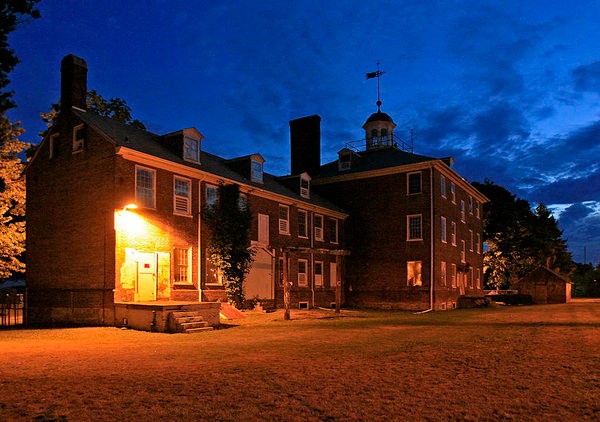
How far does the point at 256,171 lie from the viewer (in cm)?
Result: 2912

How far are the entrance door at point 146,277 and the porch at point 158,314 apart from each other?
1825mm

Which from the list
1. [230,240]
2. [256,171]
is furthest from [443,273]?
[230,240]

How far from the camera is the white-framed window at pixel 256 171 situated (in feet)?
94.1

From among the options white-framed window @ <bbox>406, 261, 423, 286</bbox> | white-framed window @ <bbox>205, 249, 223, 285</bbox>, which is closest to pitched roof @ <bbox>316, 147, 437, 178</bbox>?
white-framed window @ <bbox>406, 261, 423, 286</bbox>

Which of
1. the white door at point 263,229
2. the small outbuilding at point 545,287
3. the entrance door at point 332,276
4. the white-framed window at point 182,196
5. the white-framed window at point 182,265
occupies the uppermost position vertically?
the white-framed window at point 182,196

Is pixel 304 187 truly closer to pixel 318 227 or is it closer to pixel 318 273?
pixel 318 227

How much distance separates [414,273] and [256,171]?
1203 centimetres

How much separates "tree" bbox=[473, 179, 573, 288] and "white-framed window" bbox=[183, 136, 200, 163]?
38.3 meters

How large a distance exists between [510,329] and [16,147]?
25758 millimetres

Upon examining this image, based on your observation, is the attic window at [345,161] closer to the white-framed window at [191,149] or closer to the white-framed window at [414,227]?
the white-framed window at [414,227]

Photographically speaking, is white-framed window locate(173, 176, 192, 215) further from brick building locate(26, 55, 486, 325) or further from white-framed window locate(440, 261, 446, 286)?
white-framed window locate(440, 261, 446, 286)

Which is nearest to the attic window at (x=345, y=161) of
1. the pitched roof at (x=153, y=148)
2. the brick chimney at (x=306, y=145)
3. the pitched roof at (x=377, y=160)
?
the pitched roof at (x=377, y=160)

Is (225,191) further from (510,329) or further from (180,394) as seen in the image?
(180,394)

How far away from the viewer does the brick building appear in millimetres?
20516
